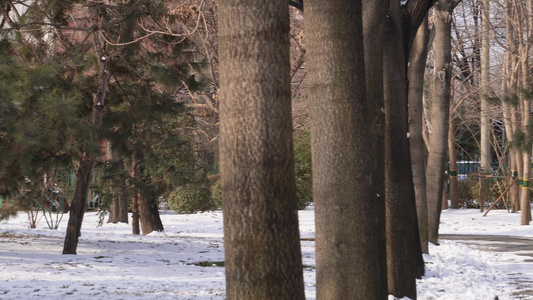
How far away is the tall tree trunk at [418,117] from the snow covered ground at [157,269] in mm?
990

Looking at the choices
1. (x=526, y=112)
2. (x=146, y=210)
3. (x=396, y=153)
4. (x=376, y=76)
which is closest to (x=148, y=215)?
(x=146, y=210)

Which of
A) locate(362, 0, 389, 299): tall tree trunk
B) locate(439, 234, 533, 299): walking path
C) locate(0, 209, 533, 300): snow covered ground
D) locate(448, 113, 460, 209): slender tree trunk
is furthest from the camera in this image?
locate(448, 113, 460, 209): slender tree trunk

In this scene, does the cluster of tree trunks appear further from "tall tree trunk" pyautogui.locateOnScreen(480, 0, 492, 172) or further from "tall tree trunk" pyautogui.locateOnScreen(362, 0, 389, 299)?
"tall tree trunk" pyautogui.locateOnScreen(480, 0, 492, 172)

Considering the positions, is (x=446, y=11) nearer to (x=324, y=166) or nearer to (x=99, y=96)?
(x=99, y=96)

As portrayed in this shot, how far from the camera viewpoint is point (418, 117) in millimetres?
13094

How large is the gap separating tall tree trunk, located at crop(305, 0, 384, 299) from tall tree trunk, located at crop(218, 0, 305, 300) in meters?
1.61

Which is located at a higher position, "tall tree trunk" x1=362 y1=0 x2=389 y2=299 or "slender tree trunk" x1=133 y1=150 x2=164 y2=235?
"tall tree trunk" x1=362 y1=0 x2=389 y2=299

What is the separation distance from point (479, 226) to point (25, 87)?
50.7 ft

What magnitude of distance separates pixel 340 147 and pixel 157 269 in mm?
5760

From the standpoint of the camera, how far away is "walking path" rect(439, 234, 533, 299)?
996 centimetres

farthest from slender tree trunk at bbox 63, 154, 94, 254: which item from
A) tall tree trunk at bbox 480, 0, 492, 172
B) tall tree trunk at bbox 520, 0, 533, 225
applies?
tall tree trunk at bbox 480, 0, 492, 172

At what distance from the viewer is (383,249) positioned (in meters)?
6.96

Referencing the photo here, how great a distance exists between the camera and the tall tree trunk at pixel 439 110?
13.4 metres

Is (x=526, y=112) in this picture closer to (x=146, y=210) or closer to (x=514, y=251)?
(x=514, y=251)
